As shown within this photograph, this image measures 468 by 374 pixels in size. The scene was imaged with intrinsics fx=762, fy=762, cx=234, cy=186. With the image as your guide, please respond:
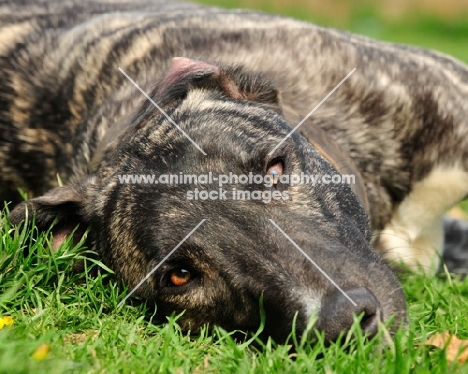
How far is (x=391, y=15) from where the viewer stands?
1848 centimetres

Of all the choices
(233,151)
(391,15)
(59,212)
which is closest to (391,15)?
(391,15)

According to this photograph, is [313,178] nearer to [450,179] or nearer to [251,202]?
[251,202]

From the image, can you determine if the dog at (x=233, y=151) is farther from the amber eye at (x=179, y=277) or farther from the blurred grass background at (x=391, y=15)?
the blurred grass background at (x=391, y=15)

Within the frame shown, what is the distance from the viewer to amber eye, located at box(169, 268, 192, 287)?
317 cm

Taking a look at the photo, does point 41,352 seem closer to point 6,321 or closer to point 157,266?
point 6,321

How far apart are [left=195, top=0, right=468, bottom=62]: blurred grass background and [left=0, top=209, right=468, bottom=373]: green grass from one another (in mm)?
14377

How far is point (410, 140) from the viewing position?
446 centimetres

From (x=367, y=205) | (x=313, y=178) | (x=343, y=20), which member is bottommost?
(x=343, y=20)

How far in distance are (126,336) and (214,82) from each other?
1.39 meters

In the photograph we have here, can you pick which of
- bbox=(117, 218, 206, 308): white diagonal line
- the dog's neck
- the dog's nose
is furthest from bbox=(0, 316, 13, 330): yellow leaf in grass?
the dog's neck

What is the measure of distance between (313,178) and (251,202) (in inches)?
16.4

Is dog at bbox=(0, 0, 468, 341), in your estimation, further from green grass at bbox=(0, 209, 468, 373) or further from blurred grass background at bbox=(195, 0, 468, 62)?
blurred grass background at bbox=(195, 0, 468, 62)

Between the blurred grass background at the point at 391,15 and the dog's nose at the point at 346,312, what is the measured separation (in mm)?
15091

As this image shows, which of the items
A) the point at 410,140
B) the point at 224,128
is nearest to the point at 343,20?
the point at 410,140
